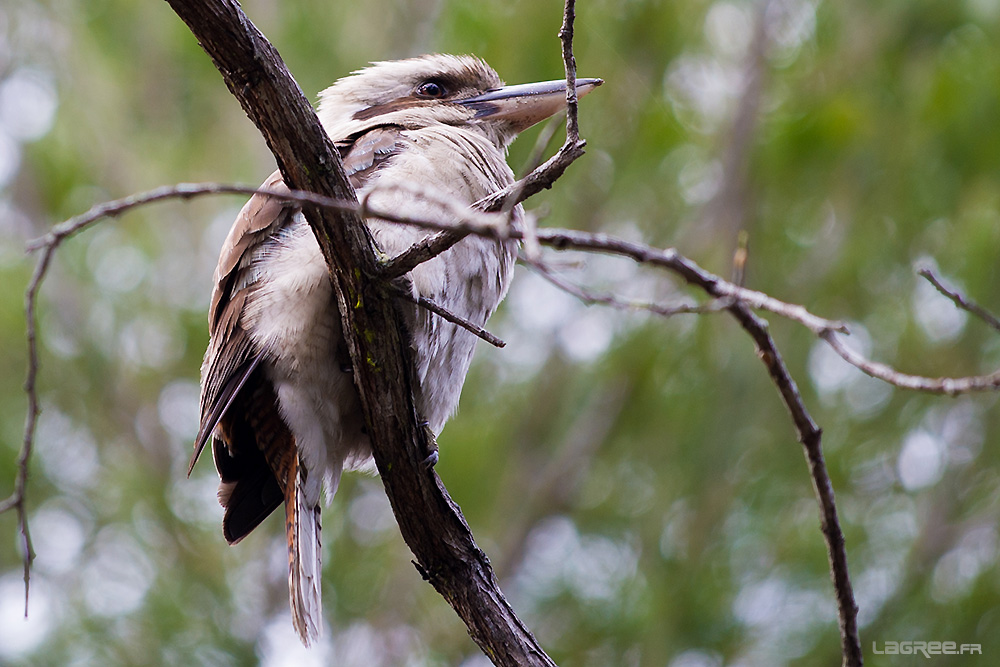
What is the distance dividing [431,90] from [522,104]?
0.28 metres

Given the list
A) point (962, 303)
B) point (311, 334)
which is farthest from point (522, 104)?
point (962, 303)

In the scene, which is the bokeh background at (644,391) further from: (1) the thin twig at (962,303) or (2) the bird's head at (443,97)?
(1) the thin twig at (962,303)

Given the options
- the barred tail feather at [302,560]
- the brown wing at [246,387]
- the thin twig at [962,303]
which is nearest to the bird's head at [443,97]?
the brown wing at [246,387]

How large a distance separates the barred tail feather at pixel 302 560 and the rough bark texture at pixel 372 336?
0.32m

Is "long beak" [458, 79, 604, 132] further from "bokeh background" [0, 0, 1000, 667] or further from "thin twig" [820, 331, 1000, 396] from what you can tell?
"thin twig" [820, 331, 1000, 396]

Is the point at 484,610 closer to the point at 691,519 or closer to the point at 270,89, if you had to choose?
the point at 270,89

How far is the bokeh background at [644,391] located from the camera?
340 centimetres

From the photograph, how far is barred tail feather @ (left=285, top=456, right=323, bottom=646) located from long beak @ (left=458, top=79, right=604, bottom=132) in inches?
42.8

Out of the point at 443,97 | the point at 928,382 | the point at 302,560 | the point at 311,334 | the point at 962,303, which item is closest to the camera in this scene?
the point at 928,382

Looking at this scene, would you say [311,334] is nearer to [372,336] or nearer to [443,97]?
[372,336]

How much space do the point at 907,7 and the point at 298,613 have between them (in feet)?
10.4

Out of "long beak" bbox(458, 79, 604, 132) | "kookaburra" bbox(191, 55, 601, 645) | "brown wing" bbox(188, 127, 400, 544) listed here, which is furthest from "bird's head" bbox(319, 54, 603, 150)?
"brown wing" bbox(188, 127, 400, 544)

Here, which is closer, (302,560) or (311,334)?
(311,334)

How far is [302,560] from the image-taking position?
2.16m
